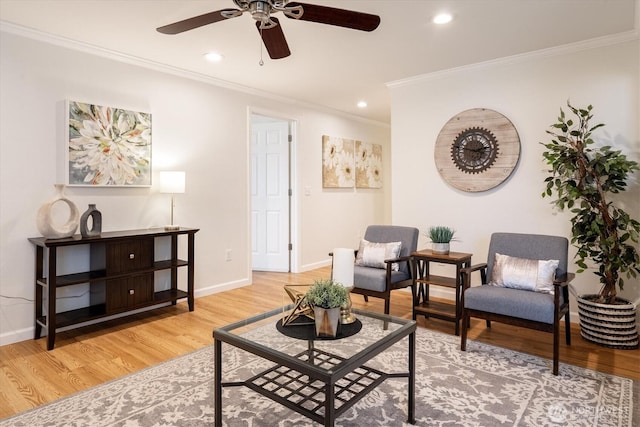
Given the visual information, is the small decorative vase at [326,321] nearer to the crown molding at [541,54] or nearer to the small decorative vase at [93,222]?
the small decorative vase at [93,222]

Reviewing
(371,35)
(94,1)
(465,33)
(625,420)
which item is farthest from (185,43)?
(625,420)

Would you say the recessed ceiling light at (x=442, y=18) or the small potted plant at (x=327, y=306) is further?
the recessed ceiling light at (x=442, y=18)

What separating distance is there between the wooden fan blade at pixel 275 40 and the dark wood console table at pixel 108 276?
1936mm

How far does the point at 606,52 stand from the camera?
320 cm

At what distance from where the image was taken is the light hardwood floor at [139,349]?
231 cm

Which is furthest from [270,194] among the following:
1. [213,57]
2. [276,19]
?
[276,19]

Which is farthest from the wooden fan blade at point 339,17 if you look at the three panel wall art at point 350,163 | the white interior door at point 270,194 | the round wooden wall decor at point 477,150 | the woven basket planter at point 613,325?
the three panel wall art at point 350,163

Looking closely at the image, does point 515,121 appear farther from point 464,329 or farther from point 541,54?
point 464,329

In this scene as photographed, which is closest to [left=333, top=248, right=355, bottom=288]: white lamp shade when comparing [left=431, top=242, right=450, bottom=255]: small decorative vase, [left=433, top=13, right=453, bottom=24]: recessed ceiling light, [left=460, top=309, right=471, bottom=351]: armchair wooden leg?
[left=460, top=309, right=471, bottom=351]: armchair wooden leg

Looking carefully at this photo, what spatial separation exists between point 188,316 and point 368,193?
13.0ft

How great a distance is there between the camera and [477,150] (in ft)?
12.6

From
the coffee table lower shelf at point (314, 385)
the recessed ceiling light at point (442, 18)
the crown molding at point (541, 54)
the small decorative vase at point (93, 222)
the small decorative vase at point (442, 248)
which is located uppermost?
the crown molding at point (541, 54)

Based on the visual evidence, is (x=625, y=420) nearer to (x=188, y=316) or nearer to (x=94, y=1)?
(x=188, y=316)

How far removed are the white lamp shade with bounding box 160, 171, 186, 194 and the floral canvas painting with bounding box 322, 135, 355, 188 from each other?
2.51 m
